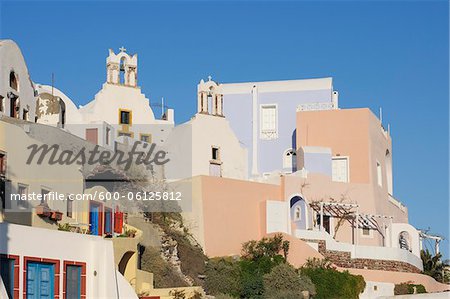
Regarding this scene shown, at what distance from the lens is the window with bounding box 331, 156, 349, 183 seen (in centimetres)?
5641

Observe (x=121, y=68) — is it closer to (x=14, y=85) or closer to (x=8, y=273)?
(x=14, y=85)

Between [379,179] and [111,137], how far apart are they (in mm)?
16140

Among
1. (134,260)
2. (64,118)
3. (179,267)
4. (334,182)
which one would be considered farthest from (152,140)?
(134,260)

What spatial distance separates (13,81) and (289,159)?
2436cm

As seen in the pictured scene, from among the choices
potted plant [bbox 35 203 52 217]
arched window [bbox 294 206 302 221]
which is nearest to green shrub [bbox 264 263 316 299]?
arched window [bbox 294 206 302 221]

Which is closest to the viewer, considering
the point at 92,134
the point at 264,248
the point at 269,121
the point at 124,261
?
the point at 124,261

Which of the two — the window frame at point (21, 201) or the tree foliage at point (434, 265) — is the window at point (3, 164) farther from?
the tree foliage at point (434, 265)

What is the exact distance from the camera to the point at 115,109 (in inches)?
2195

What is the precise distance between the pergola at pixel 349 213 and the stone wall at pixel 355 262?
1.89m

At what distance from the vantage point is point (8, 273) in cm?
2605

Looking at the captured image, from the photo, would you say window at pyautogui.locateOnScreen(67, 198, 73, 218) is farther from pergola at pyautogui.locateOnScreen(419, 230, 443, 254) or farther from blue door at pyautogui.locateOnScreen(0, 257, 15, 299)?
pergola at pyautogui.locateOnScreen(419, 230, 443, 254)

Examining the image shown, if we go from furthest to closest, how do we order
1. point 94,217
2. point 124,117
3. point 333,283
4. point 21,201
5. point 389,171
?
point 389,171, point 124,117, point 333,283, point 94,217, point 21,201

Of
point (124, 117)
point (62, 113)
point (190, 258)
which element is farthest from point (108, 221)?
point (124, 117)

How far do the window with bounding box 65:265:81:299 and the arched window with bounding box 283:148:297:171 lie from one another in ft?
110
